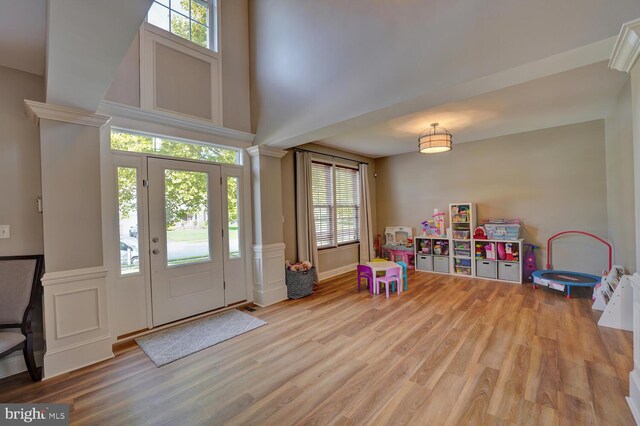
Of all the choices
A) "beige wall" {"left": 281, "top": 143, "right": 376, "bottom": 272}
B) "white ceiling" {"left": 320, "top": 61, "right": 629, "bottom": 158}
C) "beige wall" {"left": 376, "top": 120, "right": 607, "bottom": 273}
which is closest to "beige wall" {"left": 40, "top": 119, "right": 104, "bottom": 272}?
"beige wall" {"left": 281, "top": 143, "right": 376, "bottom": 272}

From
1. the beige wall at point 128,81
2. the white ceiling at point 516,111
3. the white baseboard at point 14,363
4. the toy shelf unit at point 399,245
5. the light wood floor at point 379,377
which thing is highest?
the beige wall at point 128,81

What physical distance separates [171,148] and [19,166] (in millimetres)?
1320

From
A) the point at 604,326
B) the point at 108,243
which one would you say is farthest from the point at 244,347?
the point at 604,326

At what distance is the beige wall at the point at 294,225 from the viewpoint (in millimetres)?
4664

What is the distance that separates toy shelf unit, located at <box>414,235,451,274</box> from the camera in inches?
216

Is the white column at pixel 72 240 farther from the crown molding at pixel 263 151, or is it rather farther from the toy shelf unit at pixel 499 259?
the toy shelf unit at pixel 499 259

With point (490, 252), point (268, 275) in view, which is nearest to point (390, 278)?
point (268, 275)

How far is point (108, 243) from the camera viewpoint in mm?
2818

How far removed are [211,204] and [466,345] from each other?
11.1 feet

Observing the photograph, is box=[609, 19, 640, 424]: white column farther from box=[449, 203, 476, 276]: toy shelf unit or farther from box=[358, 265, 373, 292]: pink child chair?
box=[449, 203, 476, 276]: toy shelf unit

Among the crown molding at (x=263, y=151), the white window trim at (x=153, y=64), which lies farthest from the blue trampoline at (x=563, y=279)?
the white window trim at (x=153, y=64)

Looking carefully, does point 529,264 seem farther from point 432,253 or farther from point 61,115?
point 61,115

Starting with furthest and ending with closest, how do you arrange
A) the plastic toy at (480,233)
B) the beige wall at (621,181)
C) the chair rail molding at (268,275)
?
the plastic toy at (480,233) → the chair rail molding at (268,275) → the beige wall at (621,181)

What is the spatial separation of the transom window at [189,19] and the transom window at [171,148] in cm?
137
